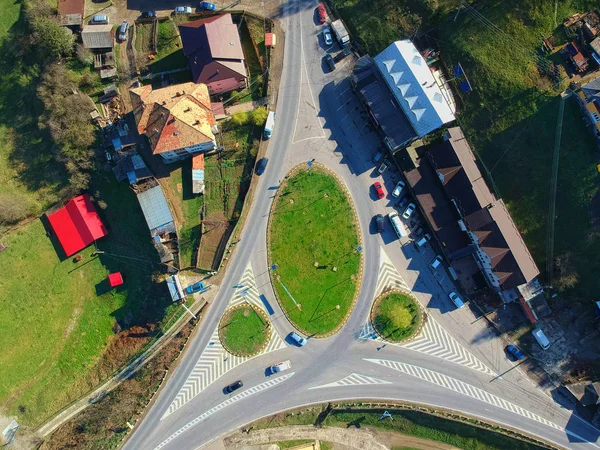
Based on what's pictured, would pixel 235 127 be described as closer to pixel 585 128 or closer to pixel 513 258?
pixel 513 258

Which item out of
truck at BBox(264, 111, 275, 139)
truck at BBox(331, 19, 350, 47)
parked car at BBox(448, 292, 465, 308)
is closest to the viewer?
parked car at BBox(448, 292, 465, 308)

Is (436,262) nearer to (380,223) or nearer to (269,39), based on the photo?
(380,223)

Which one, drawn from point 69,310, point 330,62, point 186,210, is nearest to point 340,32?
point 330,62

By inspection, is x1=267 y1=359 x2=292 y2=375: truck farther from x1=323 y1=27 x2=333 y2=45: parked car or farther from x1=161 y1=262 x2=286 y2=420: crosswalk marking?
x1=323 y1=27 x2=333 y2=45: parked car

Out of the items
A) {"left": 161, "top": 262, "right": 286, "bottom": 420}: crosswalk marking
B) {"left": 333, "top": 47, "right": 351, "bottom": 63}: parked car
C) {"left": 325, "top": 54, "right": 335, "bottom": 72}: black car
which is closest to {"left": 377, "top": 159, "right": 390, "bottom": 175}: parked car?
{"left": 325, "top": 54, "right": 335, "bottom": 72}: black car

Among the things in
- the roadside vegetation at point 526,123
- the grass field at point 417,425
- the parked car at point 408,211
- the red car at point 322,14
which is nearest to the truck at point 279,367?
the grass field at point 417,425

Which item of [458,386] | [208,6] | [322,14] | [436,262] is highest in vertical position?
[208,6]
